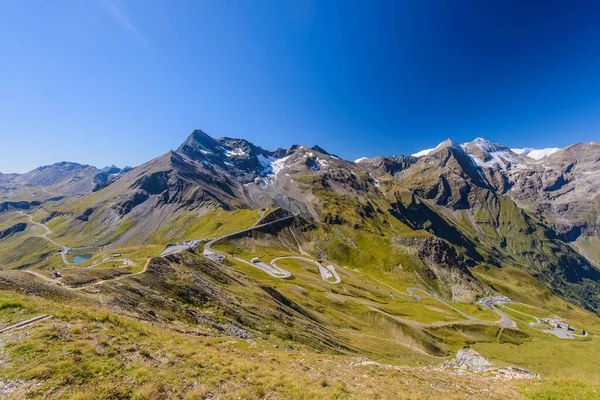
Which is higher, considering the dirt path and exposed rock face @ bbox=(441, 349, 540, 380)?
the dirt path

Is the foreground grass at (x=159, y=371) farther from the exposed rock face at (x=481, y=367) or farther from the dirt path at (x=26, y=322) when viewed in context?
the exposed rock face at (x=481, y=367)

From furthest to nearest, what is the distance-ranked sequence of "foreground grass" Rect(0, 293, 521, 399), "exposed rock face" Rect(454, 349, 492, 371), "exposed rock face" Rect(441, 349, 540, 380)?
1. "exposed rock face" Rect(454, 349, 492, 371)
2. "exposed rock face" Rect(441, 349, 540, 380)
3. "foreground grass" Rect(0, 293, 521, 399)

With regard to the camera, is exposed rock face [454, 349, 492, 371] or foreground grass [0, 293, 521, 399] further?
exposed rock face [454, 349, 492, 371]

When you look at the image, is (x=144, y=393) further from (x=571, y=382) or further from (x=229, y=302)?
(x=229, y=302)

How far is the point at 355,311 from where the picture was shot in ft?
324

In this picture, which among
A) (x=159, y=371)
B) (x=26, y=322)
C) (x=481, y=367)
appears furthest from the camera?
(x=481, y=367)

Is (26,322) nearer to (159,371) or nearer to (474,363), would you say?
(159,371)

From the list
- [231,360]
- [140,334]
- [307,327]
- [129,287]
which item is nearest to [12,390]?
[140,334]

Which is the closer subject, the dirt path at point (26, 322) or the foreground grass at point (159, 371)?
the foreground grass at point (159, 371)

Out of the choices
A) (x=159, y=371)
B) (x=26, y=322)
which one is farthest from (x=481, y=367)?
(x=26, y=322)

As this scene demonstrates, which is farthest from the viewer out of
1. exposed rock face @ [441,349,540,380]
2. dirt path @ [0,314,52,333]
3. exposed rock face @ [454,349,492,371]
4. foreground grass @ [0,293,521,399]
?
exposed rock face @ [454,349,492,371]

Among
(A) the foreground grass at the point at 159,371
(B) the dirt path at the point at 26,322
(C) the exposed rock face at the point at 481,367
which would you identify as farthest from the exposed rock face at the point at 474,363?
(B) the dirt path at the point at 26,322

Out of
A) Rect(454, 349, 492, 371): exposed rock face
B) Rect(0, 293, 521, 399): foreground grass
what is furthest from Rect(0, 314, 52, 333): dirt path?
Rect(454, 349, 492, 371): exposed rock face

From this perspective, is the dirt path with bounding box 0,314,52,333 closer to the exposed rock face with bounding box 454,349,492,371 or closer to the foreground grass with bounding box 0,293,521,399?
the foreground grass with bounding box 0,293,521,399
